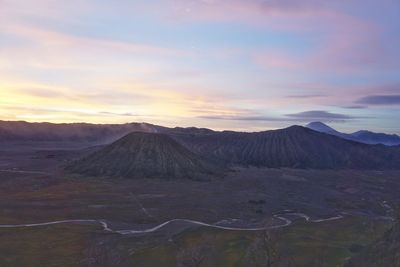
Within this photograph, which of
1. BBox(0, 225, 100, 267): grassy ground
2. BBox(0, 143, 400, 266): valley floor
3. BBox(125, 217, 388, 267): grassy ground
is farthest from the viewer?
BBox(0, 143, 400, 266): valley floor

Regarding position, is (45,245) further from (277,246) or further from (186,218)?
(277,246)

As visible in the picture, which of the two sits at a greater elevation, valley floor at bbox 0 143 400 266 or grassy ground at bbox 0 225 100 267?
valley floor at bbox 0 143 400 266

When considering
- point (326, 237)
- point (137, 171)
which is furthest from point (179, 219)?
point (137, 171)

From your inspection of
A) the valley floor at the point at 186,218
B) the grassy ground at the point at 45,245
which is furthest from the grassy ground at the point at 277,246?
the grassy ground at the point at 45,245

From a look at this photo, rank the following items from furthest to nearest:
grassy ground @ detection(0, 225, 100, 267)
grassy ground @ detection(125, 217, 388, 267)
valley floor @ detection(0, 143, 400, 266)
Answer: valley floor @ detection(0, 143, 400, 266) < grassy ground @ detection(0, 225, 100, 267) < grassy ground @ detection(125, 217, 388, 267)

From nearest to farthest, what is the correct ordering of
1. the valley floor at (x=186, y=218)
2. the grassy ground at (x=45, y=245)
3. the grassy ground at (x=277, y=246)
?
1. the grassy ground at (x=277, y=246)
2. the grassy ground at (x=45, y=245)
3. the valley floor at (x=186, y=218)

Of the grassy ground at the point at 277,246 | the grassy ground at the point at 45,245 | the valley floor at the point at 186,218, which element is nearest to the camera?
the grassy ground at the point at 277,246

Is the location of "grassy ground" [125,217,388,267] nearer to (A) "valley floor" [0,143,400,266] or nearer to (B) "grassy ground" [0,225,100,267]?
(A) "valley floor" [0,143,400,266]

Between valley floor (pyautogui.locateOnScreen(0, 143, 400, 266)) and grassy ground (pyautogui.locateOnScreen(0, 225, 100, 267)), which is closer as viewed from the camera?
grassy ground (pyautogui.locateOnScreen(0, 225, 100, 267))

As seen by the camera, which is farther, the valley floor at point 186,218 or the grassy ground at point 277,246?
the valley floor at point 186,218

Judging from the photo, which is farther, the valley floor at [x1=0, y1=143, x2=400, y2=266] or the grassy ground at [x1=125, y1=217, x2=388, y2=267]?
the valley floor at [x1=0, y1=143, x2=400, y2=266]

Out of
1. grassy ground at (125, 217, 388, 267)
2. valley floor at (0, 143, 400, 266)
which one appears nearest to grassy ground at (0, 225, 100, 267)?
valley floor at (0, 143, 400, 266)

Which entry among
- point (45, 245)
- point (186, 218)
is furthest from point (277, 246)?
point (45, 245)

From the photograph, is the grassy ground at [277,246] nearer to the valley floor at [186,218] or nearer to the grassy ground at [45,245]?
the valley floor at [186,218]
